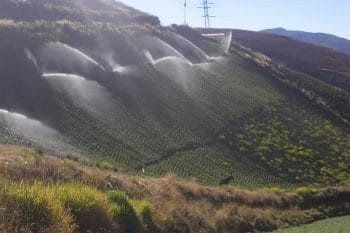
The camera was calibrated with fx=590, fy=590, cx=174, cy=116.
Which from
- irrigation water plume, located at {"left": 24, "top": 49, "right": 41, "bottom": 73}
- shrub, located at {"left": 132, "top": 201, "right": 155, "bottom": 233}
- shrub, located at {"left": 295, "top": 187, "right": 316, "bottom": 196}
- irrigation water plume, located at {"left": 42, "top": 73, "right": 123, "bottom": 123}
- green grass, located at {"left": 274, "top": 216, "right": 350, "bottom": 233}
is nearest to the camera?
shrub, located at {"left": 132, "top": 201, "right": 155, "bottom": 233}

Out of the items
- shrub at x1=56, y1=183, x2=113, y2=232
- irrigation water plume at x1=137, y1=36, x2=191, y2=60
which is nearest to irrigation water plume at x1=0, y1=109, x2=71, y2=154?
shrub at x1=56, y1=183, x2=113, y2=232

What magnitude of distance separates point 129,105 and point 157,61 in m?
18.0

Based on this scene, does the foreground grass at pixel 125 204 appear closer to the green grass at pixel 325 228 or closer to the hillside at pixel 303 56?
the green grass at pixel 325 228

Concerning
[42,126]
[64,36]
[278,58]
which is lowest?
[278,58]

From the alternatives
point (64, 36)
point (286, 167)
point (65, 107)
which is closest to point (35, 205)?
point (65, 107)

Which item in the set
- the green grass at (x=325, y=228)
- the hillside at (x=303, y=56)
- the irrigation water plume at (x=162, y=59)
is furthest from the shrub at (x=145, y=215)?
the hillside at (x=303, y=56)

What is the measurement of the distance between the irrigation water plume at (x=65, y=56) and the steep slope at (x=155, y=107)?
0.51ft

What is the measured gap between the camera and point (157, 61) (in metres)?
78.0

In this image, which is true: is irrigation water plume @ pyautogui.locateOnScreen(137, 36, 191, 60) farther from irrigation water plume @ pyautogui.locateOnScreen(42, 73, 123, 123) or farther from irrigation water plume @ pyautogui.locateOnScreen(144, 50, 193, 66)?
irrigation water plume @ pyautogui.locateOnScreen(42, 73, 123, 123)

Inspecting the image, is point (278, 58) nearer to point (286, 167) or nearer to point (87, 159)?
point (286, 167)

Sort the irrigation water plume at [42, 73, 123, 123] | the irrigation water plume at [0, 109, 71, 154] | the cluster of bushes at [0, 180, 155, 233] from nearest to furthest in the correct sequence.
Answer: the cluster of bushes at [0, 180, 155, 233] → the irrigation water plume at [0, 109, 71, 154] → the irrigation water plume at [42, 73, 123, 123]

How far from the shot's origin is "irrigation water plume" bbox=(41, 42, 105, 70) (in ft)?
208

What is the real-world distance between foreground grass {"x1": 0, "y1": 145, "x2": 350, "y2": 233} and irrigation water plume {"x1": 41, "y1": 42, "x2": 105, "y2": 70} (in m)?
27.9

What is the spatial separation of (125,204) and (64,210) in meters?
4.00
